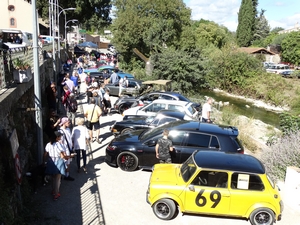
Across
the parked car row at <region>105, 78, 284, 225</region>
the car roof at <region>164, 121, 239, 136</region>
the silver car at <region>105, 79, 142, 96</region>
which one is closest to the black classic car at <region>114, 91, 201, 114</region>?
the silver car at <region>105, 79, 142, 96</region>

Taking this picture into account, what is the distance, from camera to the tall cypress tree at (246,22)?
2810 inches

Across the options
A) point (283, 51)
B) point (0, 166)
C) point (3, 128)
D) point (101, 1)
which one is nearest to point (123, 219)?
point (0, 166)

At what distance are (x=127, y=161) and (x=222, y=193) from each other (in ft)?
11.3

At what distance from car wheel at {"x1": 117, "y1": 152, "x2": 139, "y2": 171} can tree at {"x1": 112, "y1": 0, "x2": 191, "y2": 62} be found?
24.7m

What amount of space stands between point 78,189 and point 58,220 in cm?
145

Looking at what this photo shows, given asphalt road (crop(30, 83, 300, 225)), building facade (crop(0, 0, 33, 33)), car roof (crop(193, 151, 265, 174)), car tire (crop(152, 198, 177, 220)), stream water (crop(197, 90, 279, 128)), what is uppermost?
building facade (crop(0, 0, 33, 33))

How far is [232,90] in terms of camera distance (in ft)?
134

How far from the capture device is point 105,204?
7383 millimetres

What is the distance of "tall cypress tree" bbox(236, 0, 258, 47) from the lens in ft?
234

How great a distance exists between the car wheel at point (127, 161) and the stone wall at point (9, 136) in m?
2.44

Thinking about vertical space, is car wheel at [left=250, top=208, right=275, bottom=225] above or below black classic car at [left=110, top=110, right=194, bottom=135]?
below

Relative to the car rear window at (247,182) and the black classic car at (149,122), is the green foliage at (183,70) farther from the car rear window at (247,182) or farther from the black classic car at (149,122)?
the car rear window at (247,182)

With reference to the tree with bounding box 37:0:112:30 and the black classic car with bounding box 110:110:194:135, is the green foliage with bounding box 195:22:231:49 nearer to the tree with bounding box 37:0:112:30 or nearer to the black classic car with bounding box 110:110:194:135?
the tree with bounding box 37:0:112:30

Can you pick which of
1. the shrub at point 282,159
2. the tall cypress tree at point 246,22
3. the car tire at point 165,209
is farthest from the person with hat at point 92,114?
the tall cypress tree at point 246,22
